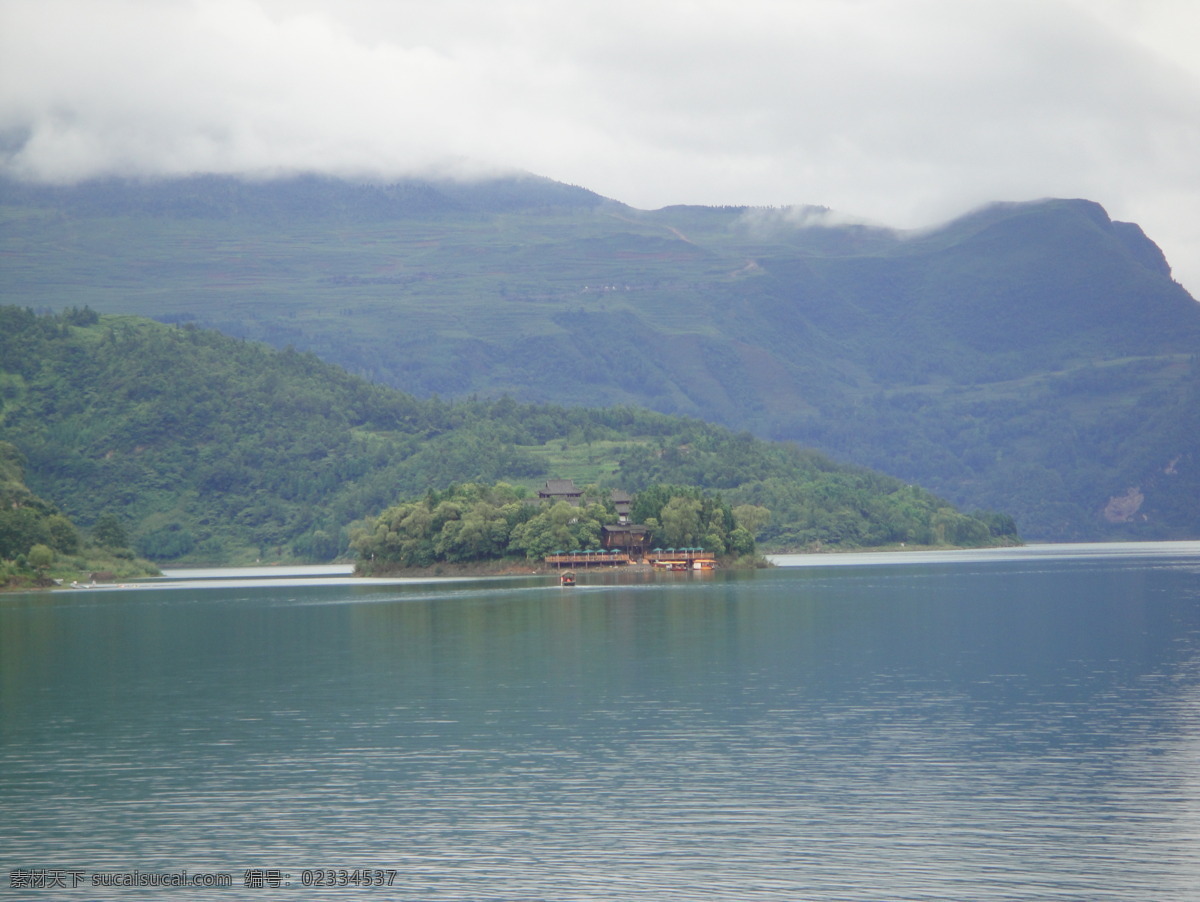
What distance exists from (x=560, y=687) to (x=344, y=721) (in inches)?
370

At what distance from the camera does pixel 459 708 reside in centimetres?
4553

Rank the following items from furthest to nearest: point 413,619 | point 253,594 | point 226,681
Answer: point 253,594 → point 413,619 → point 226,681

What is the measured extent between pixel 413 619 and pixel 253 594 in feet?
158

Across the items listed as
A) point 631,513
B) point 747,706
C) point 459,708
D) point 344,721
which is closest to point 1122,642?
point 747,706

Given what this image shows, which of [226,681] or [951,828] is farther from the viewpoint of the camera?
[226,681]

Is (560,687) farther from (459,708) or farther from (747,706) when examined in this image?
(747,706)

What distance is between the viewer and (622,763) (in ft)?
115

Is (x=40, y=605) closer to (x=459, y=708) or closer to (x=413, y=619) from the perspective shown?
(x=413, y=619)

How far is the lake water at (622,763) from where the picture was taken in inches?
1008

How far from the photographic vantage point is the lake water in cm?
2561

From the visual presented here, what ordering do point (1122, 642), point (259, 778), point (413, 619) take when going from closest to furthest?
point (259, 778) < point (1122, 642) < point (413, 619)

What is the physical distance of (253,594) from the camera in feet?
418

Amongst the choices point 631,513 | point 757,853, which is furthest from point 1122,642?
point 631,513

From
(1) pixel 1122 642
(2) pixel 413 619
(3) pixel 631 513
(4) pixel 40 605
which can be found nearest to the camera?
(1) pixel 1122 642
